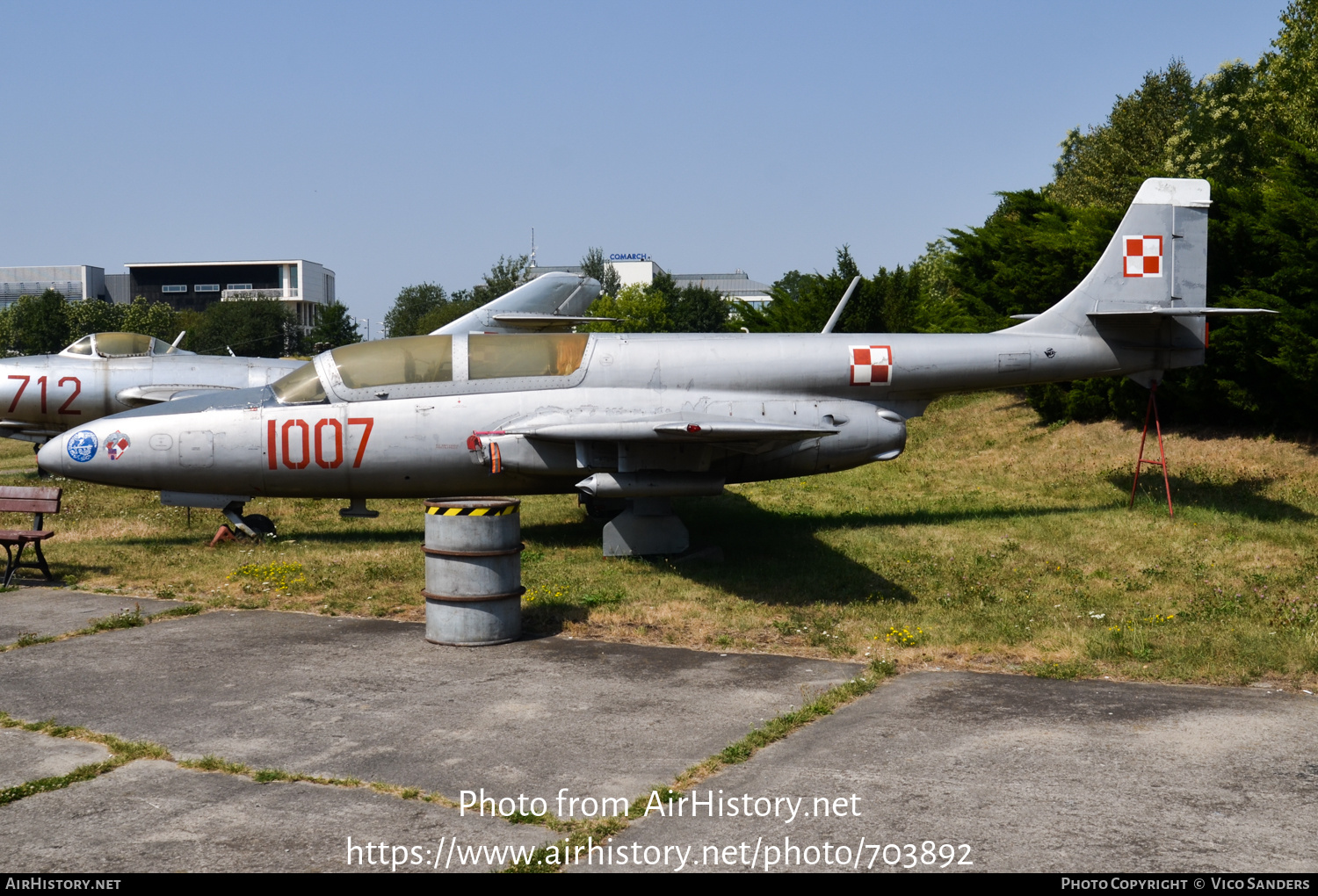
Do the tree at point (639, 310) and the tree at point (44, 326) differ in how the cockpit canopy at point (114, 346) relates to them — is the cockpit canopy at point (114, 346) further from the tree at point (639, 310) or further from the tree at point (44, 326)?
the tree at point (44, 326)

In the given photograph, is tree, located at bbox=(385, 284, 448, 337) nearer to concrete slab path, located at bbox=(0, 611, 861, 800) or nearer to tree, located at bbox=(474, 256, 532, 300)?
tree, located at bbox=(474, 256, 532, 300)

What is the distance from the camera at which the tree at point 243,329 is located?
10138 centimetres

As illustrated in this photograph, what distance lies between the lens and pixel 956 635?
26.6 ft

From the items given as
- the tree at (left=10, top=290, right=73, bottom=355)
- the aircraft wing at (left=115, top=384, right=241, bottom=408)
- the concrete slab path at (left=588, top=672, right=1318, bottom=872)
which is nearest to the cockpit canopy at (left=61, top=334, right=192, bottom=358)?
the aircraft wing at (left=115, top=384, right=241, bottom=408)

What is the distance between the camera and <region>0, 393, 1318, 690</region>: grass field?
8.03 meters

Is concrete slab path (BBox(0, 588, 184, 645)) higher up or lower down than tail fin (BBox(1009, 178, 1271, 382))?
lower down

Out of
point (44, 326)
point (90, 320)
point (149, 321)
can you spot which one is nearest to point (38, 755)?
point (149, 321)

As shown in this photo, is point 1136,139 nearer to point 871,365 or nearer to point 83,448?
point 871,365

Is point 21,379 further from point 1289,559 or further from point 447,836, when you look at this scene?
point 1289,559

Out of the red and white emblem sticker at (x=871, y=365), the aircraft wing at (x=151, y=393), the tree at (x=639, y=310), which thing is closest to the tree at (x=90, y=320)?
the tree at (x=639, y=310)

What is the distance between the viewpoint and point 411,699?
21.8 ft

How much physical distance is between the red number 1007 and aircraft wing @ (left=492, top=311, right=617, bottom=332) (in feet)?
26.5

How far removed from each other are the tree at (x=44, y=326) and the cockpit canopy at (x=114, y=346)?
8925cm

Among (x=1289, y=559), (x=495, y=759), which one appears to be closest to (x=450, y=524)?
(x=495, y=759)
